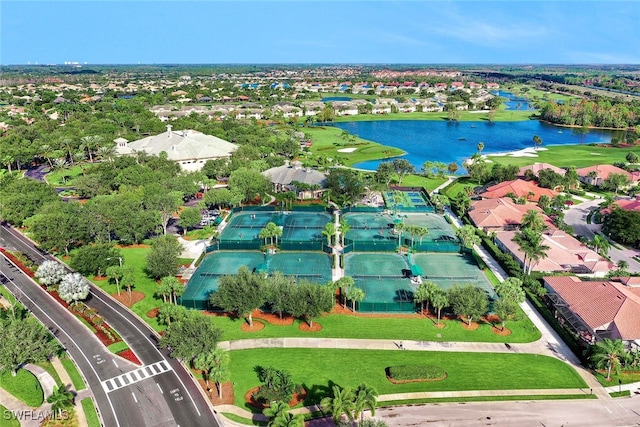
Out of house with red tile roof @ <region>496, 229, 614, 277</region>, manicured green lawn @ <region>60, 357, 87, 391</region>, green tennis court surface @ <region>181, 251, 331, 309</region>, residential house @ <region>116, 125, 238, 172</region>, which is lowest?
manicured green lawn @ <region>60, 357, 87, 391</region>

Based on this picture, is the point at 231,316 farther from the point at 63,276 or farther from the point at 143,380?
the point at 63,276

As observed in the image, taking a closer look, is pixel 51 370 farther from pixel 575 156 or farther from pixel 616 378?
pixel 575 156

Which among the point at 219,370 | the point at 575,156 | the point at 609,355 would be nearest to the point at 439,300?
the point at 609,355

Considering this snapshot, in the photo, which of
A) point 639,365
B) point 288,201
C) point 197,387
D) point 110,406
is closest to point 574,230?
point 639,365

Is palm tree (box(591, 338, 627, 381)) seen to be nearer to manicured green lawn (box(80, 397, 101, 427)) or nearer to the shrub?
the shrub

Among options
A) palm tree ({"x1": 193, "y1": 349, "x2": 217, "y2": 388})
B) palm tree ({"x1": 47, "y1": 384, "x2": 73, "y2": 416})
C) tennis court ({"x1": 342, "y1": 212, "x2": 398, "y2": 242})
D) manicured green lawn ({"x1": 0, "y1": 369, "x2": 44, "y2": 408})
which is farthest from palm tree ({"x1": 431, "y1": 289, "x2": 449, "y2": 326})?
manicured green lawn ({"x1": 0, "y1": 369, "x2": 44, "y2": 408})

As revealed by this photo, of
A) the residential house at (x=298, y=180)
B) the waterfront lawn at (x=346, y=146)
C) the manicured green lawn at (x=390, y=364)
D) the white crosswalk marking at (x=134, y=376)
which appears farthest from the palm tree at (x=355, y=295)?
the waterfront lawn at (x=346, y=146)
